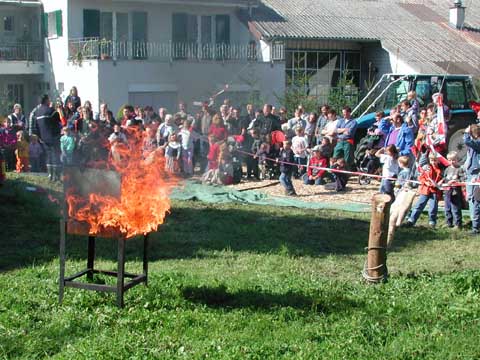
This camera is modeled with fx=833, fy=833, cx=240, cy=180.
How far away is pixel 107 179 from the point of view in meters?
8.48

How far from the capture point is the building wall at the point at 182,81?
30656 millimetres

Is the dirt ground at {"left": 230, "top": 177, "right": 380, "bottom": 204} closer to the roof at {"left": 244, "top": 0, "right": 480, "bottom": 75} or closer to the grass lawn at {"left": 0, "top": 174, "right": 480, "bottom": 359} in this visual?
the grass lawn at {"left": 0, "top": 174, "right": 480, "bottom": 359}

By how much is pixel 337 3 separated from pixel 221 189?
25819 millimetres

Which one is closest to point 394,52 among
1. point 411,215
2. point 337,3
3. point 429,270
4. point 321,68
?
point 321,68

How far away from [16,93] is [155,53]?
7.58 meters

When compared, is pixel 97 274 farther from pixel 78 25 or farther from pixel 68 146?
pixel 78 25

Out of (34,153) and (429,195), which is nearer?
(429,195)

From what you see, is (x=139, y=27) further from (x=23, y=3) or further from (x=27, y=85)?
(x=27, y=85)

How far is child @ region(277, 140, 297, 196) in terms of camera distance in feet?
61.3

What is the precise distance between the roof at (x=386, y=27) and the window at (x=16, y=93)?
10.6 metres

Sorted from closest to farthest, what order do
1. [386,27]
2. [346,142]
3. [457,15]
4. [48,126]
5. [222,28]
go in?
[346,142], [48,126], [222,28], [386,27], [457,15]

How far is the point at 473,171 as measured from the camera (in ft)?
48.2

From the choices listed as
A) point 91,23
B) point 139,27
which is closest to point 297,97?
point 139,27

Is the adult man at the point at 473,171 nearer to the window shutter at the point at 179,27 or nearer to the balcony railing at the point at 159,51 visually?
the balcony railing at the point at 159,51
